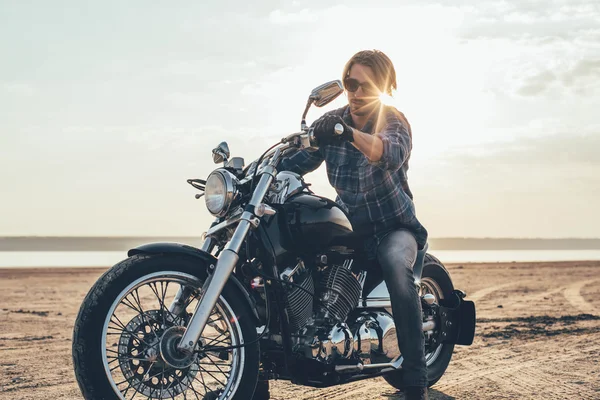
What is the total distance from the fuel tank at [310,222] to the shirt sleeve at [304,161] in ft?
1.97

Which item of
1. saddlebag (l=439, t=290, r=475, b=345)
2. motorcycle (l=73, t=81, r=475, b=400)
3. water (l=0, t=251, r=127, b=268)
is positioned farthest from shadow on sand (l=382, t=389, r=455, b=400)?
water (l=0, t=251, r=127, b=268)

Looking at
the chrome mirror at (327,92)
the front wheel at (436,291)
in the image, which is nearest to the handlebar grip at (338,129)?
the chrome mirror at (327,92)

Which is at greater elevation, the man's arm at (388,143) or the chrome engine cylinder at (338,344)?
the man's arm at (388,143)

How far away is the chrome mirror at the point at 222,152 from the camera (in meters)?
4.11

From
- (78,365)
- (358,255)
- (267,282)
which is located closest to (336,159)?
(358,255)

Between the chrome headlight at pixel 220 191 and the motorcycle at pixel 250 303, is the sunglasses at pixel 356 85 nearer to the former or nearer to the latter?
the motorcycle at pixel 250 303

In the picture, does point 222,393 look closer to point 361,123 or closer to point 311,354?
point 311,354

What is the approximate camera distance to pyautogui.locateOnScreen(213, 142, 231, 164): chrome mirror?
4.11 meters

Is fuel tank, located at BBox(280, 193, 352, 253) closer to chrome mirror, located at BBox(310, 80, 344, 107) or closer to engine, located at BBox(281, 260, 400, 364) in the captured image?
engine, located at BBox(281, 260, 400, 364)

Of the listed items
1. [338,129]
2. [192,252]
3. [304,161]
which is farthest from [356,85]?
[192,252]

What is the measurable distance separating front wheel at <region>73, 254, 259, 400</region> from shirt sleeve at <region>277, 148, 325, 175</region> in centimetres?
128

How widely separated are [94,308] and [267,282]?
93 centimetres

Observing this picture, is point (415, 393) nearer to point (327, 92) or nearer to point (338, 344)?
point (338, 344)

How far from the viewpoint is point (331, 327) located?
156 inches
